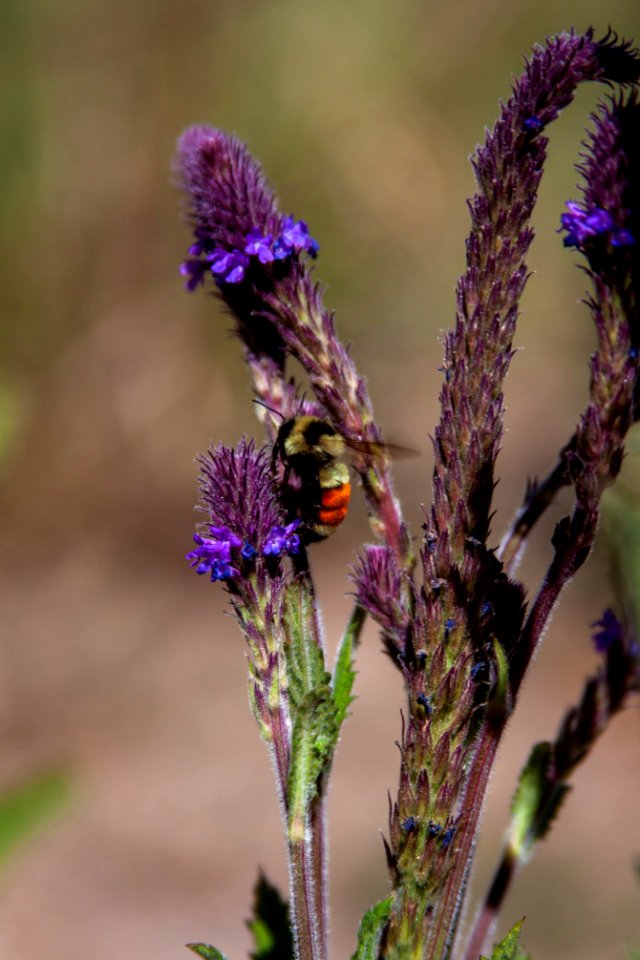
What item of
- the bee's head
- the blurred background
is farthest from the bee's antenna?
the blurred background

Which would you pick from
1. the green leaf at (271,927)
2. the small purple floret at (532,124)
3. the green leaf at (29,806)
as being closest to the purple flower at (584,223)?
the small purple floret at (532,124)

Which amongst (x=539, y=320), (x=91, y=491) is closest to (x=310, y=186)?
(x=539, y=320)

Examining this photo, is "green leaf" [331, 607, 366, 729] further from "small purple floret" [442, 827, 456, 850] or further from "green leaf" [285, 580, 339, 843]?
"small purple floret" [442, 827, 456, 850]

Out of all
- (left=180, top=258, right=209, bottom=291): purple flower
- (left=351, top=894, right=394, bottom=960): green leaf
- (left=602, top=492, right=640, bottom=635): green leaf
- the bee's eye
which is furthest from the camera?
the bee's eye

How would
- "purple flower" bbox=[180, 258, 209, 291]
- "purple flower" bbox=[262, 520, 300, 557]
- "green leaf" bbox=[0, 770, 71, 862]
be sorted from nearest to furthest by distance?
"purple flower" bbox=[262, 520, 300, 557]
"purple flower" bbox=[180, 258, 209, 291]
"green leaf" bbox=[0, 770, 71, 862]

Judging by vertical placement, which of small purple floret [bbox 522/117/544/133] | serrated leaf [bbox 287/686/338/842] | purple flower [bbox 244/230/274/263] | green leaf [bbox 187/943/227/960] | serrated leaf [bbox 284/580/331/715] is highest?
purple flower [bbox 244/230/274/263]

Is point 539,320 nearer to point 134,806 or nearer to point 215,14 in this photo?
point 215,14
